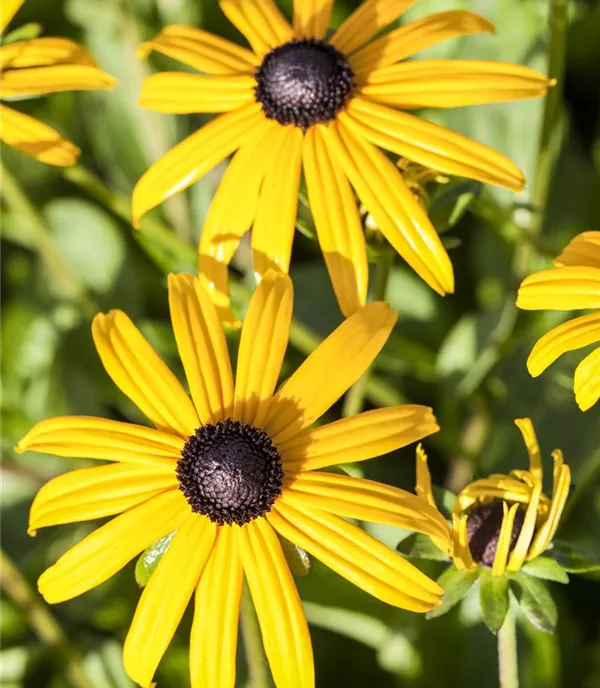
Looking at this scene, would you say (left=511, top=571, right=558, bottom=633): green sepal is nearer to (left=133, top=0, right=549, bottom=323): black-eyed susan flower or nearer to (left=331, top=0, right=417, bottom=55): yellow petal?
(left=133, top=0, right=549, bottom=323): black-eyed susan flower

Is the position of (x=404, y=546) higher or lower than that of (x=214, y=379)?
lower

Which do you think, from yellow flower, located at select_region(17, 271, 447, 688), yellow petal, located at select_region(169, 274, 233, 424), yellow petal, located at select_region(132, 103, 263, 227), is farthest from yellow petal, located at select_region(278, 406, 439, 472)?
yellow petal, located at select_region(132, 103, 263, 227)

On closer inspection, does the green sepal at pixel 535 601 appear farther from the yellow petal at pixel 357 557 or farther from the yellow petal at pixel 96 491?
the yellow petal at pixel 96 491

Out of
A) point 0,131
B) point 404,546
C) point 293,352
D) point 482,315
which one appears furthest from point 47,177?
point 404,546

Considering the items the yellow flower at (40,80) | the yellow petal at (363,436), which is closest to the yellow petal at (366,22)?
the yellow flower at (40,80)

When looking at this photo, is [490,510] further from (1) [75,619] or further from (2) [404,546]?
(1) [75,619]

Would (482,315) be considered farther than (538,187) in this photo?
Yes

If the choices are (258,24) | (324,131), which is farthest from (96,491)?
(258,24)
